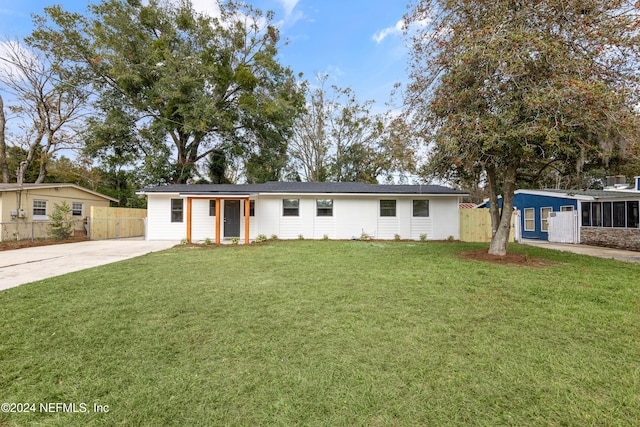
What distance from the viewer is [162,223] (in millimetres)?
13641

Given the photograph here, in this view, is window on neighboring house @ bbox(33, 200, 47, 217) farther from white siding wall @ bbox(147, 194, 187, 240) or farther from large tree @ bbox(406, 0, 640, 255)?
large tree @ bbox(406, 0, 640, 255)

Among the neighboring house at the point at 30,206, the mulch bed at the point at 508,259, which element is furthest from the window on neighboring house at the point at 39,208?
the mulch bed at the point at 508,259

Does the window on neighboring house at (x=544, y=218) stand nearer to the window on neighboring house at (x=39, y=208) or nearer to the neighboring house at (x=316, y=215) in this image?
the neighboring house at (x=316, y=215)

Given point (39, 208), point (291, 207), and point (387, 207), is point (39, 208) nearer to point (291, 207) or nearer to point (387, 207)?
point (291, 207)

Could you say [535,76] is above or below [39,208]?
above

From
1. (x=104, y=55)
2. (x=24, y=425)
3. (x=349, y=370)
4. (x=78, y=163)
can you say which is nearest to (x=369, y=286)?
(x=349, y=370)

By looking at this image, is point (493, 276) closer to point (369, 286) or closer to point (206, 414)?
point (369, 286)

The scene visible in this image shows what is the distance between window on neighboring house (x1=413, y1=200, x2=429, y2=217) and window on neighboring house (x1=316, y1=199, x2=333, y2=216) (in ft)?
13.2

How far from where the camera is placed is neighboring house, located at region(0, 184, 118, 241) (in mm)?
12703

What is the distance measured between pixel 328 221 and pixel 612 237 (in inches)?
470

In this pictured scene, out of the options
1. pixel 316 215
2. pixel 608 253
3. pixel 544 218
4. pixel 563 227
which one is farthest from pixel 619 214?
pixel 316 215

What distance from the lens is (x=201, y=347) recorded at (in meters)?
2.90

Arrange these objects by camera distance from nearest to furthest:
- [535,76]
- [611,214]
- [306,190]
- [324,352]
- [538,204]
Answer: [324,352] < [535,76] < [611,214] < [306,190] < [538,204]

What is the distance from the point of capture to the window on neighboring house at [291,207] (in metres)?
13.7
